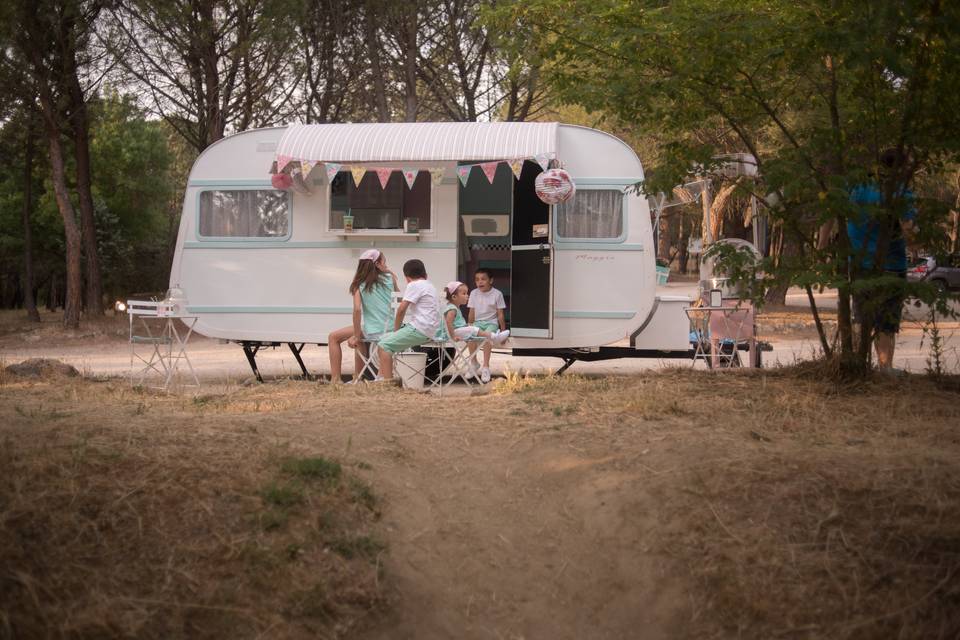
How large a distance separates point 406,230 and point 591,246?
203 cm

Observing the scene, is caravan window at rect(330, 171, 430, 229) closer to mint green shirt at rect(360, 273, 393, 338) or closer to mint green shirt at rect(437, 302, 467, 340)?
mint green shirt at rect(437, 302, 467, 340)

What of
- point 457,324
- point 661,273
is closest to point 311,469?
point 457,324

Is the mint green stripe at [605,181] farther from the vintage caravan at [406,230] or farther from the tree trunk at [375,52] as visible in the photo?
the tree trunk at [375,52]

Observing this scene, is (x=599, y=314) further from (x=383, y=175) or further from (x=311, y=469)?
(x=311, y=469)

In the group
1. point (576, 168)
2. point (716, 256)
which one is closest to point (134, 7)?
point (576, 168)

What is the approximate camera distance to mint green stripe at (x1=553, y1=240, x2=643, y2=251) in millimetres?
10367

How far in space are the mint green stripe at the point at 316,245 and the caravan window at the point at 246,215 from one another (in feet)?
0.31

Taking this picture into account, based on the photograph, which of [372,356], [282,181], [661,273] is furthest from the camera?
[661,273]

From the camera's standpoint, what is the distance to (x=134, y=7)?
1844 centimetres

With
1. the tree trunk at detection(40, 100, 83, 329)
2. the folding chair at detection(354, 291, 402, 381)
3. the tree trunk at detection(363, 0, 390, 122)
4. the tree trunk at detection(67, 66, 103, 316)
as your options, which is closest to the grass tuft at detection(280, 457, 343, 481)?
the folding chair at detection(354, 291, 402, 381)

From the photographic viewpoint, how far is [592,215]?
10500 mm

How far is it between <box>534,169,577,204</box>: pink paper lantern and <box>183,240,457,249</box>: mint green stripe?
1.19 meters

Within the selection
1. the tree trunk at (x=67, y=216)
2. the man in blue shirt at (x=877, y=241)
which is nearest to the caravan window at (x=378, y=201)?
the man in blue shirt at (x=877, y=241)

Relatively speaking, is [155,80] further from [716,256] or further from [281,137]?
[716,256]
